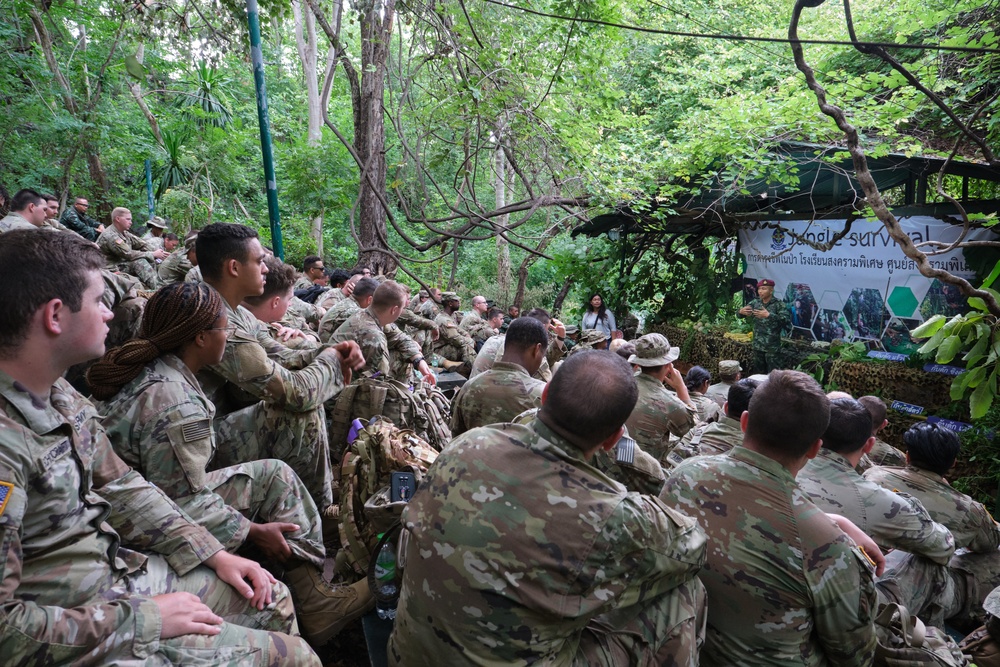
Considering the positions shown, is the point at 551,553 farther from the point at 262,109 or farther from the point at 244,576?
the point at 262,109

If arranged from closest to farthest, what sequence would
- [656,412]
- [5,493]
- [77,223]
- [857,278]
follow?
[5,493]
[656,412]
[857,278]
[77,223]

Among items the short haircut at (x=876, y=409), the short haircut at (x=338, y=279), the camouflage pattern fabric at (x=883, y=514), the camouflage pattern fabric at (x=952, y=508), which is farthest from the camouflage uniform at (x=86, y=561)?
the short haircut at (x=338, y=279)

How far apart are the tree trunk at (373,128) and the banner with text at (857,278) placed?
5.64 m

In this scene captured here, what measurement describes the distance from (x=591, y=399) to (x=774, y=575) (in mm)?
846

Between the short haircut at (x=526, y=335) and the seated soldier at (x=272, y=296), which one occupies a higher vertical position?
the seated soldier at (x=272, y=296)

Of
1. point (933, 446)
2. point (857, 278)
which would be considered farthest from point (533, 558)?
point (857, 278)

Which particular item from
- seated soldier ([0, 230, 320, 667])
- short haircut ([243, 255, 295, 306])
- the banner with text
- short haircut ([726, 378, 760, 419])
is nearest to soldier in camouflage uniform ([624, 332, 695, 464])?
short haircut ([726, 378, 760, 419])

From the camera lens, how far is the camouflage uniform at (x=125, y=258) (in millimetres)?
7250

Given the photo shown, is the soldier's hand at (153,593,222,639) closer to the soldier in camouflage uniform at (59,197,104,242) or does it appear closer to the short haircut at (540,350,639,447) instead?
the short haircut at (540,350,639,447)

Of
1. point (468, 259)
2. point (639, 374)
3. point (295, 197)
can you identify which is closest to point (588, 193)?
point (639, 374)

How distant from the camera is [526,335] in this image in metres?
4.04

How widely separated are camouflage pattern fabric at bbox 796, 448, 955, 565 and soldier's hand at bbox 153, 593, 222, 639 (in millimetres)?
2318

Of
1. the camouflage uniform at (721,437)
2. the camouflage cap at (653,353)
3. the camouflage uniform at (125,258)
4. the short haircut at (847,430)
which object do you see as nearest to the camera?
the short haircut at (847,430)

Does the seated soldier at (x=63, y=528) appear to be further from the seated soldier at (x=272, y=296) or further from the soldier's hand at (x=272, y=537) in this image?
the seated soldier at (x=272, y=296)
